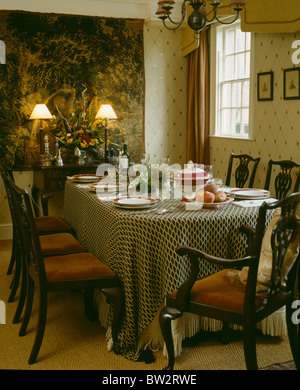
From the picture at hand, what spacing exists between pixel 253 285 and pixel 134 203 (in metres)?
0.94

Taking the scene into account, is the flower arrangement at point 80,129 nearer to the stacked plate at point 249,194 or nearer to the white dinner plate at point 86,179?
the white dinner plate at point 86,179

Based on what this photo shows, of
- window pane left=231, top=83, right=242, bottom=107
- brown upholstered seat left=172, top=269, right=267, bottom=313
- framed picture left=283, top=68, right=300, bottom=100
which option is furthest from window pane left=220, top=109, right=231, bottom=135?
brown upholstered seat left=172, top=269, right=267, bottom=313

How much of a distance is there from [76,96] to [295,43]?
253 cm

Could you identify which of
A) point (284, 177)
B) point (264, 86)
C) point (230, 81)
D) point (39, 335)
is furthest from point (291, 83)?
point (39, 335)

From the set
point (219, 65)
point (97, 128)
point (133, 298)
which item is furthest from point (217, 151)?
point (133, 298)

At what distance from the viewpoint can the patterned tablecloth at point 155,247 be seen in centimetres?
230

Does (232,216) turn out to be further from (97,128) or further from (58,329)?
(97,128)

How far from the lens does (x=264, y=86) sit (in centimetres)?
421

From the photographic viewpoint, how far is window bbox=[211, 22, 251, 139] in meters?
4.77

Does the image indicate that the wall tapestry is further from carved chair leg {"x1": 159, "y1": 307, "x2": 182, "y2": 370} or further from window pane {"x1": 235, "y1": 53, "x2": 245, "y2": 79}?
carved chair leg {"x1": 159, "y1": 307, "x2": 182, "y2": 370}

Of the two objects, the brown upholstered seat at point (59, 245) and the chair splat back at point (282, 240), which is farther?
the brown upholstered seat at point (59, 245)

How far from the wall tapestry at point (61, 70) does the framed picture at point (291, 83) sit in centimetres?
202

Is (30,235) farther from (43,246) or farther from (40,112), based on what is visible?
(40,112)

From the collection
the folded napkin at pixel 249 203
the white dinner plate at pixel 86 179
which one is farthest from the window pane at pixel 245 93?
the folded napkin at pixel 249 203
